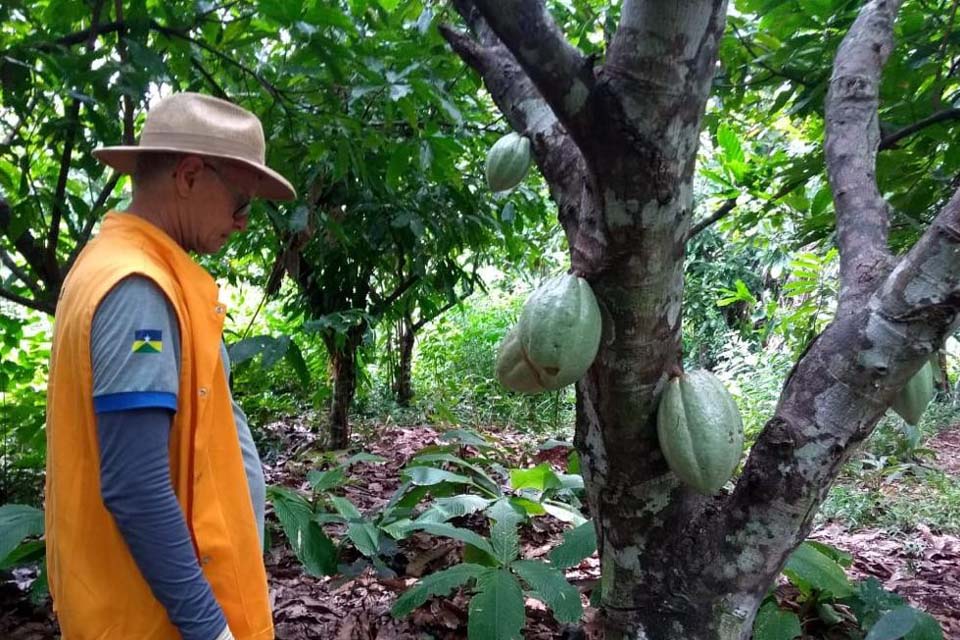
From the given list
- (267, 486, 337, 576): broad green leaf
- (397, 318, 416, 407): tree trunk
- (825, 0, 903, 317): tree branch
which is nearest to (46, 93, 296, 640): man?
(267, 486, 337, 576): broad green leaf

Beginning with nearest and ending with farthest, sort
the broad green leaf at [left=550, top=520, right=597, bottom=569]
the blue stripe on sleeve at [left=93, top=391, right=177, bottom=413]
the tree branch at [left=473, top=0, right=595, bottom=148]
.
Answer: the tree branch at [left=473, top=0, right=595, bottom=148]
the blue stripe on sleeve at [left=93, top=391, right=177, bottom=413]
the broad green leaf at [left=550, top=520, right=597, bottom=569]

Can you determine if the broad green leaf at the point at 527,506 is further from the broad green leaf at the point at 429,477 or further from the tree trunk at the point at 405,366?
the tree trunk at the point at 405,366

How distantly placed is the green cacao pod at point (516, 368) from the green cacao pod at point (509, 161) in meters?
0.43

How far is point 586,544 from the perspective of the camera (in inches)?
69.9

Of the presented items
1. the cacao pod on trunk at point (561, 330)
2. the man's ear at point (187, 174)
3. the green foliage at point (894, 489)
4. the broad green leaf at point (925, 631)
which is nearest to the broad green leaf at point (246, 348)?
the man's ear at point (187, 174)

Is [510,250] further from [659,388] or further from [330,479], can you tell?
[659,388]

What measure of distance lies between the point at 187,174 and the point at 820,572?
5.31ft

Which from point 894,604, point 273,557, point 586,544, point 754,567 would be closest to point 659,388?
point 754,567

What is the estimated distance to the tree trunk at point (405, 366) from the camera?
17.6 ft

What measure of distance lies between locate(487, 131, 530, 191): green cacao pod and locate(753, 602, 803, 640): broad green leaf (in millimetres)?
1125

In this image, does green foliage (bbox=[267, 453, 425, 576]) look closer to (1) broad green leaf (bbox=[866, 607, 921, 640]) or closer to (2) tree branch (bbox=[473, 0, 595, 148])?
(1) broad green leaf (bbox=[866, 607, 921, 640])

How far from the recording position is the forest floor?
6.81ft

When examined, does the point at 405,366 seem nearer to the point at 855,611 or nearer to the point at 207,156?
the point at 855,611

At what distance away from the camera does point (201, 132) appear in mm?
1198
